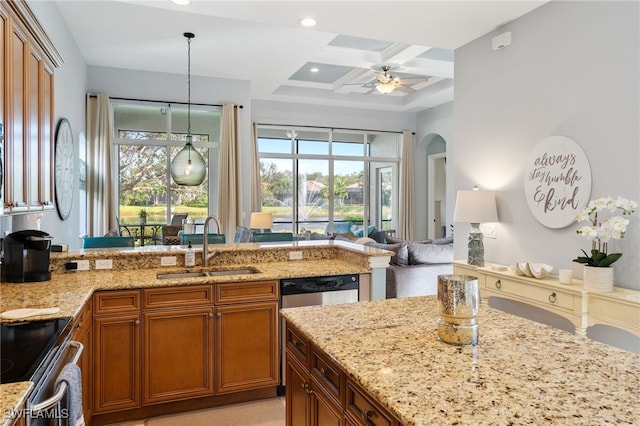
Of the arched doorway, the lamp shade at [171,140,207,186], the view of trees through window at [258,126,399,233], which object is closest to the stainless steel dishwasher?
the lamp shade at [171,140,207,186]

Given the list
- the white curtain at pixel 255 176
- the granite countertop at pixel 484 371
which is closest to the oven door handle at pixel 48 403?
the granite countertop at pixel 484 371

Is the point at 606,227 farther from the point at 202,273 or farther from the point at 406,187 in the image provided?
the point at 406,187

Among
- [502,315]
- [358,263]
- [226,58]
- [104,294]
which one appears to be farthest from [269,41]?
[502,315]

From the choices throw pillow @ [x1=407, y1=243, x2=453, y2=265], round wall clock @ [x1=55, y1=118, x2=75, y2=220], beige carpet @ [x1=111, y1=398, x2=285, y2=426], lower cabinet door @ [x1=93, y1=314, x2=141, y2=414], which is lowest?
beige carpet @ [x1=111, y1=398, x2=285, y2=426]

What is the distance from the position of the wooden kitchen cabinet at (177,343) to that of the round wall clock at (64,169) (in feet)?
7.23

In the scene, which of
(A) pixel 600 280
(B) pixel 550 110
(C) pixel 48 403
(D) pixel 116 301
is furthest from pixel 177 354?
(B) pixel 550 110

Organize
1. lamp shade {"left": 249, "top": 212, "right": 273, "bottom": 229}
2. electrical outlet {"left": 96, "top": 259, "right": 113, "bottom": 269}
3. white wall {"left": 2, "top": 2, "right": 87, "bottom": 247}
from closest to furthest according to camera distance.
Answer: electrical outlet {"left": 96, "top": 259, "right": 113, "bottom": 269} → white wall {"left": 2, "top": 2, "right": 87, "bottom": 247} → lamp shade {"left": 249, "top": 212, "right": 273, "bottom": 229}

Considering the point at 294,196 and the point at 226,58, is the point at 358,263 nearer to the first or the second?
the point at 226,58

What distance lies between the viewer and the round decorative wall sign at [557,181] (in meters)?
3.13

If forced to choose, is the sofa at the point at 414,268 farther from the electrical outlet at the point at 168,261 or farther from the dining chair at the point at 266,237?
the electrical outlet at the point at 168,261

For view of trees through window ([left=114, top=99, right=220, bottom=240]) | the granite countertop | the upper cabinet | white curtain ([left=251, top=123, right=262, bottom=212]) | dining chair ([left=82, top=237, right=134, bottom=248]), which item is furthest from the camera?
white curtain ([left=251, top=123, right=262, bottom=212])

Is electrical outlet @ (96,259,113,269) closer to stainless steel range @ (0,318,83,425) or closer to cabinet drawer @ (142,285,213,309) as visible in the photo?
cabinet drawer @ (142,285,213,309)

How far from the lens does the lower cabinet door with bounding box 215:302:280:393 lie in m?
2.95

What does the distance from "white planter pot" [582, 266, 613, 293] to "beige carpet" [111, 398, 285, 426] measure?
7.20 ft
